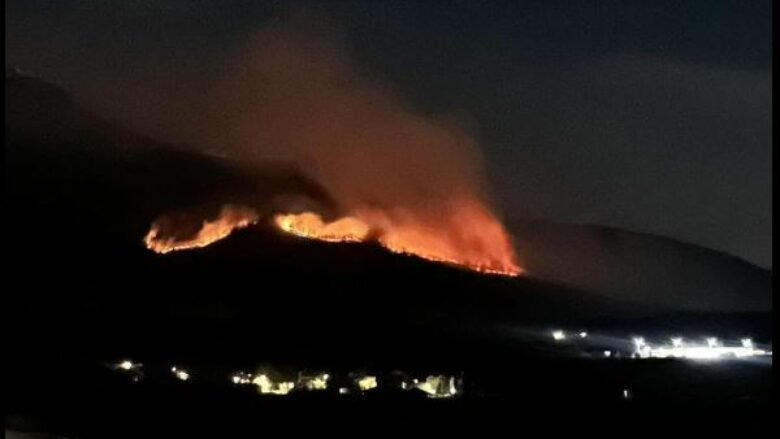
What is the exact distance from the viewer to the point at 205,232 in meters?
46.2

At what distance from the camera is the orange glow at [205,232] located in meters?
42.5

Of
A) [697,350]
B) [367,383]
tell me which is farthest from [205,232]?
[367,383]

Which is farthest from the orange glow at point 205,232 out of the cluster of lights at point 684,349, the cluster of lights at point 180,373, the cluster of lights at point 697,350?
the cluster of lights at point 697,350

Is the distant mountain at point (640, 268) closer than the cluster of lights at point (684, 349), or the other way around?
the cluster of lights at point (684, 349)

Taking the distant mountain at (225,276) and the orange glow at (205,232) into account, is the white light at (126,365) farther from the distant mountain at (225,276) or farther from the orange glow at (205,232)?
the orange glow at (205,232)

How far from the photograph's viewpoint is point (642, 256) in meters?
70.8

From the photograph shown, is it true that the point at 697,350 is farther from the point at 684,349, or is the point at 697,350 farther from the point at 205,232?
the point at 205,232

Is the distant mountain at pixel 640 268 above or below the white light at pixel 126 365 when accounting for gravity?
above

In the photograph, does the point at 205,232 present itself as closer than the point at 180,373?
No

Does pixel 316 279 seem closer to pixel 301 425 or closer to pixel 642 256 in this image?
pixel 301 425

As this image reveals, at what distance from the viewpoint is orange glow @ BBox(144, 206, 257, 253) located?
4247cm

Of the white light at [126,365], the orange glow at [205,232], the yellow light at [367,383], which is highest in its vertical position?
the orange glow at [205,232]

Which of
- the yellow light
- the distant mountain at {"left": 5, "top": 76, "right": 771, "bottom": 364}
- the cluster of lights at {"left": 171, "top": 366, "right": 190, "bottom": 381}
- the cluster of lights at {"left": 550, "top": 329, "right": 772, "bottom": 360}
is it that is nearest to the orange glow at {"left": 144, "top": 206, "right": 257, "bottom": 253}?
the distant mountain at {"left": 5, "top": 76, "right": 771, "bottom": 364}

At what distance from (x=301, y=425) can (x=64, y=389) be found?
19.2 ft
